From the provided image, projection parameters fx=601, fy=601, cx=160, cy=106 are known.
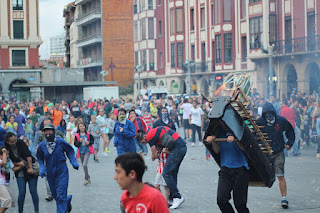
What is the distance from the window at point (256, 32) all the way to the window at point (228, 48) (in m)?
4.85

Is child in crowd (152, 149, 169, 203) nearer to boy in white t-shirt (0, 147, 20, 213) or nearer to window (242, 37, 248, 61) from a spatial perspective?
boy in white t-shirt (0, 147, 20, 213)

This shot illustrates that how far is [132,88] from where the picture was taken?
6906cm

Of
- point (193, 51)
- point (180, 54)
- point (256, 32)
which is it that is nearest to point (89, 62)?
point (180, 54)

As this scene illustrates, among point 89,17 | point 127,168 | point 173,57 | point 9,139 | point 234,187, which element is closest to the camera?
point 127,168

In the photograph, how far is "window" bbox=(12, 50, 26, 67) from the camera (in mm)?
61031

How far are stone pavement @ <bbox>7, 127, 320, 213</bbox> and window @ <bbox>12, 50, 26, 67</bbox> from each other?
46.1 metres

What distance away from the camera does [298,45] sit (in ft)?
117

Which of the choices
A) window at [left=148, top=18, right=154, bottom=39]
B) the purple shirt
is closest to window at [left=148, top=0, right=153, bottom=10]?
window at [left=148, top=18, right=154, bottom=39]

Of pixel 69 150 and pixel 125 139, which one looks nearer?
pixel 69 150

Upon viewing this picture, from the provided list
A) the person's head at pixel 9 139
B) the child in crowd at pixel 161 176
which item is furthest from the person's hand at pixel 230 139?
the person's head at pixel 9 139

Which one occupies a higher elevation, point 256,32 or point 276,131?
point 256,32

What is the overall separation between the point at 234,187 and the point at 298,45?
2917 cm

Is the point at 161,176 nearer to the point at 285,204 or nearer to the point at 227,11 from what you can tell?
the point at 285,204

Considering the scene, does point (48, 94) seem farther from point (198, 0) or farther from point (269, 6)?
point (269, 6)
